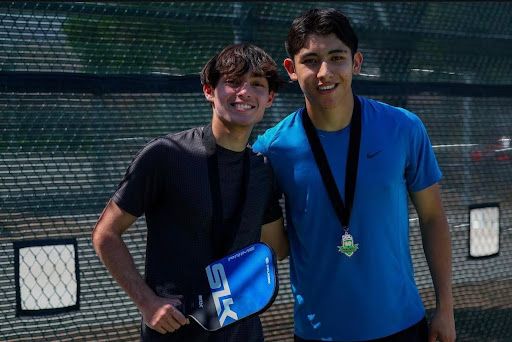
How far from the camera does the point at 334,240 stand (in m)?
2.57

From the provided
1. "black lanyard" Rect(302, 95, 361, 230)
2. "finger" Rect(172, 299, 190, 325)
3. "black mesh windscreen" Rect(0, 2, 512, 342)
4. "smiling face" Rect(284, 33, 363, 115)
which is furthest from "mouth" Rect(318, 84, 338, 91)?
"black mesh windscreen" Rect(0, 2, 512, 342)

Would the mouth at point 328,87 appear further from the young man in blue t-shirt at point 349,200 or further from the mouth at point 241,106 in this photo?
the mouth at point 241,106

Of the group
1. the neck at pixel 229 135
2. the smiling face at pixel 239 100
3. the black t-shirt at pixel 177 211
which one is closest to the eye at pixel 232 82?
the smiling face at pixel 239 100

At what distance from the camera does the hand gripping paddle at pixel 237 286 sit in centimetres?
229

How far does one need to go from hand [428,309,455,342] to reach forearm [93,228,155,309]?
1.00 metres

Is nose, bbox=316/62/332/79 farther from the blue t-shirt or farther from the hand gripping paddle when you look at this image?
the hand gripping paddle

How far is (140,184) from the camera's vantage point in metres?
2.40

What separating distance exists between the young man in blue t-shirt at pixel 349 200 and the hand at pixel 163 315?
55cm

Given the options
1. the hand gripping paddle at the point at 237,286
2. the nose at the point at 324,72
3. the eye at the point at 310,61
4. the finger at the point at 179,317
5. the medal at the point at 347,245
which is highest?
the eye at the point at 310,61

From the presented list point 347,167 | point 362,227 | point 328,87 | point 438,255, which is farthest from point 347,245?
point 328,87

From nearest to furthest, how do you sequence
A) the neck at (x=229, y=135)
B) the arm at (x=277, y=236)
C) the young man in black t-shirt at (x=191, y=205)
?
the young man in black t-shirt at (x=191, y=205), the neck at (x=229, y=135), the arm at (x=277, y=236)

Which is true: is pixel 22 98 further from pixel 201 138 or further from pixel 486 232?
pixel 486 232

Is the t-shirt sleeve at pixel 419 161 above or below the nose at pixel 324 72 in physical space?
below

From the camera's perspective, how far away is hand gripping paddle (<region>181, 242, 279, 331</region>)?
90.1 inches
